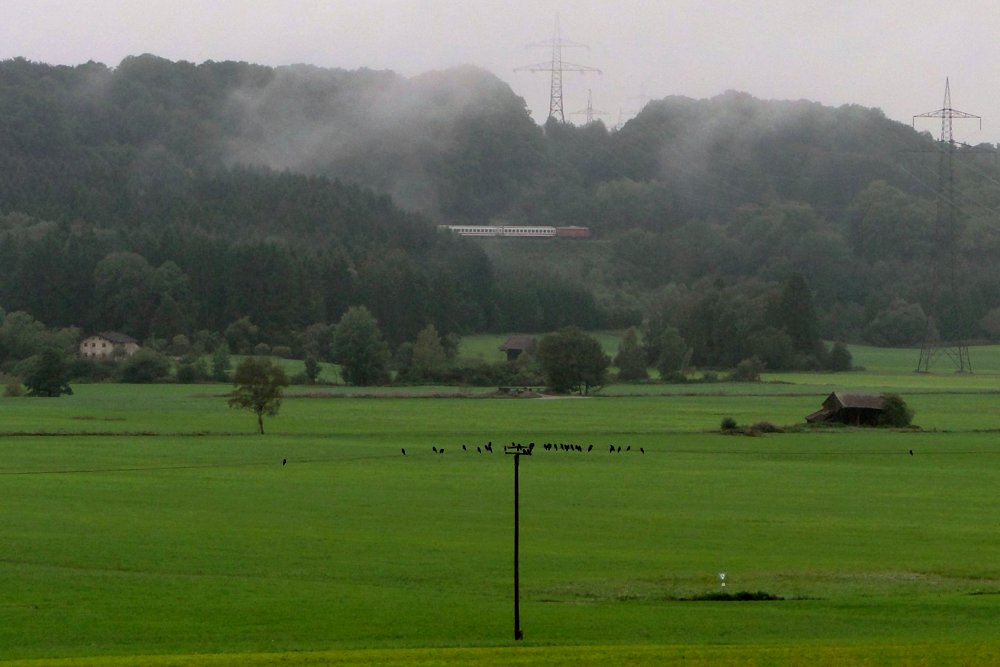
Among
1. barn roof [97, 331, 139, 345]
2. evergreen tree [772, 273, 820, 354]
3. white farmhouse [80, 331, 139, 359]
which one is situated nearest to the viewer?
white farmhouse [80, 331, 139, 359]

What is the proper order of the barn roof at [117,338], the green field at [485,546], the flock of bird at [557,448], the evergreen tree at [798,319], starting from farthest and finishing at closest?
the evergreen tree at [798,319] → the barn roof at [117,338] → the flock of bird at [557,448] → the green field at [485,546]

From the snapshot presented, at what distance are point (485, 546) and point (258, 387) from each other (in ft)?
133

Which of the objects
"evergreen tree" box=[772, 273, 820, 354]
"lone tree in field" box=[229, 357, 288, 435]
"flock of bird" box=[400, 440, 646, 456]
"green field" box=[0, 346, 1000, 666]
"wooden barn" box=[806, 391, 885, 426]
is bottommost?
"green field" box=[0, 346, 1000, 666]

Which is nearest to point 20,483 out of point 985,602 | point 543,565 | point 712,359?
point 543,565

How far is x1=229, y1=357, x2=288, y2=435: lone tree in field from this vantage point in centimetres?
7594

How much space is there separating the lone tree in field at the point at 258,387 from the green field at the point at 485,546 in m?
1.59

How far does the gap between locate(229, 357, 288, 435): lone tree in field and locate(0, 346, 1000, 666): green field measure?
159 cm

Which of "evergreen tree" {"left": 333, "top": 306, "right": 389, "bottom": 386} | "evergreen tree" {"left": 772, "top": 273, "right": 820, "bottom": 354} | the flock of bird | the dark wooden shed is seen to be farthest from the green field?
"evergreen tree" {"left": 772, "top": 273, "right": 820, "bottom": 354}

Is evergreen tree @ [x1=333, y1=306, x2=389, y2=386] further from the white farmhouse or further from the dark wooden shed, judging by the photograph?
the white farmhouse

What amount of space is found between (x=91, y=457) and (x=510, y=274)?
459ft

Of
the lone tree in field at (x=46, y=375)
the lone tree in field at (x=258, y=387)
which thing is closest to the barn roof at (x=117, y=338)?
the lone tree in field at (x=46, y=375)

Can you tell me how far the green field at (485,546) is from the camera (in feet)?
85.2

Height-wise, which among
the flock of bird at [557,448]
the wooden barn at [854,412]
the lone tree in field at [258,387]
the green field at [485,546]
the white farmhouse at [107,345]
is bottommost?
the green field at [485,546]

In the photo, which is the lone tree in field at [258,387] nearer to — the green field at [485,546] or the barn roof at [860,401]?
the green field at [485,546]
